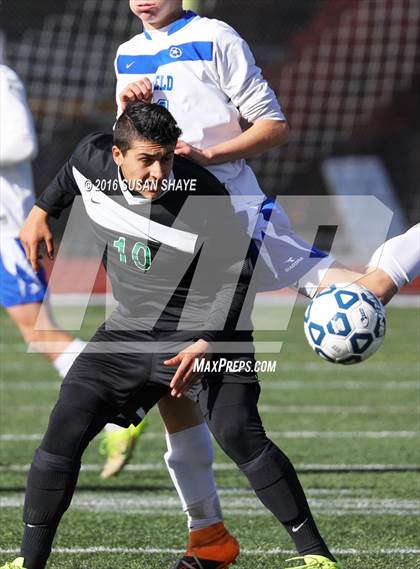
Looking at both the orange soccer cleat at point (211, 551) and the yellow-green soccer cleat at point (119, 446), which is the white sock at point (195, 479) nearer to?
the orange soccer cleat at point (211, 551)

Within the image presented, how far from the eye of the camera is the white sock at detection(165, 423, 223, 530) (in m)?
4.91

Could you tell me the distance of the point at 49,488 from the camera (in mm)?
4320

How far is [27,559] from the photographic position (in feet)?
14.2

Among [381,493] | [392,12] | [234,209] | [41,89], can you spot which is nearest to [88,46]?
[41,89]

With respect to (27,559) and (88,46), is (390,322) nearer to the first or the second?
(88,46)

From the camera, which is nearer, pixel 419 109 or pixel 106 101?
pixel 106 101

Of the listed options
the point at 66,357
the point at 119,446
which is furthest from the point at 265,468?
the point at 66,357

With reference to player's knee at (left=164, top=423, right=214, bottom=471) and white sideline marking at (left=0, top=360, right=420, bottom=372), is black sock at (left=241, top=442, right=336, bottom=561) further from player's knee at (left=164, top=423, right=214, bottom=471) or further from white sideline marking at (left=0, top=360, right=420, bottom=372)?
white sideline marking at (left=0, top=360, right=420, bottom=372)

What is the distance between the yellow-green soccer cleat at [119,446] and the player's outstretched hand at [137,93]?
2.28 m

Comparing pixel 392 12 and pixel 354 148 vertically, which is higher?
pixel 392 12

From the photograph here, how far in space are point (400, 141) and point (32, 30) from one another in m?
5.88

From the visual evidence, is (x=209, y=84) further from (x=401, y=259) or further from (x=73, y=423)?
(x=73, y=423)

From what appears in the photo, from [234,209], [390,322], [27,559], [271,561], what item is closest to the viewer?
[27,559]

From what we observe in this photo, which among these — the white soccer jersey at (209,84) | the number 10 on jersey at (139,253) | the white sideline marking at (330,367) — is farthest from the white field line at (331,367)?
the number 10 on jersey at (139,253)
